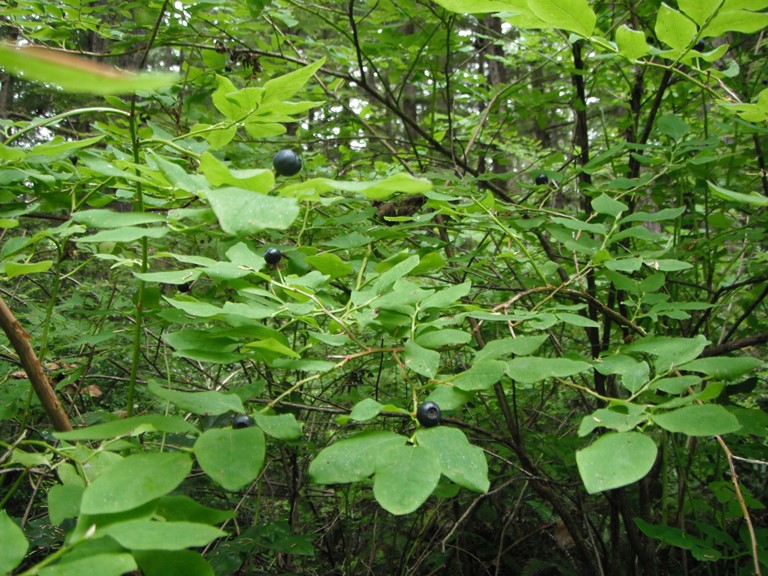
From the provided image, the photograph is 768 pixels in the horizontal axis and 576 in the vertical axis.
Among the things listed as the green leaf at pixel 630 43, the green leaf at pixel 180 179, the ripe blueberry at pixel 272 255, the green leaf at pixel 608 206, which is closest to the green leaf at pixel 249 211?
the green leaf at pixel 180 179

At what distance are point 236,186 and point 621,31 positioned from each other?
2.73 feet

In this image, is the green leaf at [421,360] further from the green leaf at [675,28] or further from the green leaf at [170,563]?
the green leaf at [675,28]

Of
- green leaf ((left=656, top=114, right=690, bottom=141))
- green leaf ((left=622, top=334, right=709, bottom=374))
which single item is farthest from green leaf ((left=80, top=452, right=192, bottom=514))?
green leaf ((left=656, top=114, right=690, bottom=141))

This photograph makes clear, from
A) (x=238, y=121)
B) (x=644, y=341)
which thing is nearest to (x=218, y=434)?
(x=238, y=121)

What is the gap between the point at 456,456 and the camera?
2.60 feet

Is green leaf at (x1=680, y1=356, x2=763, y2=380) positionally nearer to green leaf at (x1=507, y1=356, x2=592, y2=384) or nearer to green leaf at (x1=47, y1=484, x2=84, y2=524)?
green leaf at (x1=507, y1=356, x2=592, y2=384)

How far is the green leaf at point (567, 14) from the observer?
105cm

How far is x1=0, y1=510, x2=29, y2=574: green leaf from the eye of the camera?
64cm

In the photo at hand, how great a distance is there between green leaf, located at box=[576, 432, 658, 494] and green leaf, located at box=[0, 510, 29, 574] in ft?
2.16

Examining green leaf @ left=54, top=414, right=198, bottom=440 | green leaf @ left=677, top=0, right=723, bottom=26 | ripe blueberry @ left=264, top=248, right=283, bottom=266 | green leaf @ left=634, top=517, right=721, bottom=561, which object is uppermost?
green leaf @ left=677, top=0, right=723, bottom=26

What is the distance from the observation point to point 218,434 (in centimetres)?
80

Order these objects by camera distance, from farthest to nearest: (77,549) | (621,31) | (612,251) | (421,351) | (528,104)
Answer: (528,104), (612,251), (621,31), (421,351), (77,549)

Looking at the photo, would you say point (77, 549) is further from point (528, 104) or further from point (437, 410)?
point (528, 104)

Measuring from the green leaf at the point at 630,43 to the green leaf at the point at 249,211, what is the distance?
809 mm
